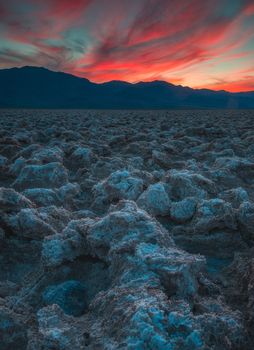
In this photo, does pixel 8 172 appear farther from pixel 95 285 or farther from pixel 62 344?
pixel 62 344

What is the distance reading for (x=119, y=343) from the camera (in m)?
1.34

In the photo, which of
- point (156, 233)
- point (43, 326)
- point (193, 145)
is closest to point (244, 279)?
point (156, 233)

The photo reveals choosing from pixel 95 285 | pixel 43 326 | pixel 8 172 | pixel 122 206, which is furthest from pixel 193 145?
pixel 43 326

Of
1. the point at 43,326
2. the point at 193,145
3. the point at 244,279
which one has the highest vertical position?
the point at 43,326

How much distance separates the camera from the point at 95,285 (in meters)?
2.11

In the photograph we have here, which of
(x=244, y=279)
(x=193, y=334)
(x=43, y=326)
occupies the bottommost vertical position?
(x=244, y=279)

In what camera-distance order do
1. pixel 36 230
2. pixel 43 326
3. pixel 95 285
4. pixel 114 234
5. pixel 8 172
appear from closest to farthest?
1. pixel 43 326
2. pixel 95 285
3. pixel 114 234
4. pixel 36 230
5. pixel 8 172

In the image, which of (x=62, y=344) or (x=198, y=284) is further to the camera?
(x=198, y=284)

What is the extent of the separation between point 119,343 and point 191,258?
693 millimetres

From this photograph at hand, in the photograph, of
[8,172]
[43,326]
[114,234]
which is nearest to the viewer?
[43,326]

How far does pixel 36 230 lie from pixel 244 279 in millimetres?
1641

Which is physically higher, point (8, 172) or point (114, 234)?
point (114, 234)

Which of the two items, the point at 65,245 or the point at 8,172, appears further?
the point at 8,172

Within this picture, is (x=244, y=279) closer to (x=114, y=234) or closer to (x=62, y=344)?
(x=114, y=234)
